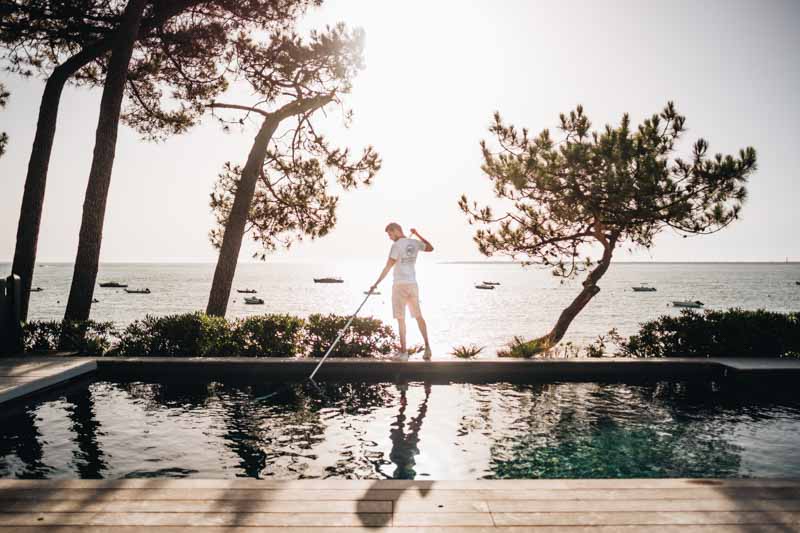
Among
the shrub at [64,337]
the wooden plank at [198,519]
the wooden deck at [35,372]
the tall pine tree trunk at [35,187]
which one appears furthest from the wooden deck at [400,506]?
the tall pine tree trunk at [35,187]

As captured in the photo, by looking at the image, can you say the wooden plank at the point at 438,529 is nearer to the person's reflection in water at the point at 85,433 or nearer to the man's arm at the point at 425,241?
the person's reflection in water at the point at 85,433

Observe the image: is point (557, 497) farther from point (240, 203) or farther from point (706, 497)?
point (240, 203)

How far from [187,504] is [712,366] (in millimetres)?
8474

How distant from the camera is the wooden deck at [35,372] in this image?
7.04 m

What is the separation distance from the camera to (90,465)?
483 centimetres

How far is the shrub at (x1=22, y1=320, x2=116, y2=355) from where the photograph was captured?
10023 mm

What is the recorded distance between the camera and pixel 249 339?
9.85 m

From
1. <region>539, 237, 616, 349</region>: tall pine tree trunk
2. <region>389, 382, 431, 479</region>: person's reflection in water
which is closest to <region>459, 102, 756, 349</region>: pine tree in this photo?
<region>539, 237, 616, 349</region>: tall pine tree trunk

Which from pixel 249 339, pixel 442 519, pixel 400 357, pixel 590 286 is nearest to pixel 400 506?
pixel 442 519

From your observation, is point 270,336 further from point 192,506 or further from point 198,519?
point 198,519

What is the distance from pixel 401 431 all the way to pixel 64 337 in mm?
7431

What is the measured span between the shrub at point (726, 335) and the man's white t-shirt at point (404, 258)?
467 centimetres

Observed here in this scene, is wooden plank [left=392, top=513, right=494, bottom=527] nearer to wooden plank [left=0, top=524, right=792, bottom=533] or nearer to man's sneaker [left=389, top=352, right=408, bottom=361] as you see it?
wooden plank [left=0, top=524, right=792, bottom=533]

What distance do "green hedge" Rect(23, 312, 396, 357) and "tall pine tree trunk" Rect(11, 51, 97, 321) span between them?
277 centimetres
